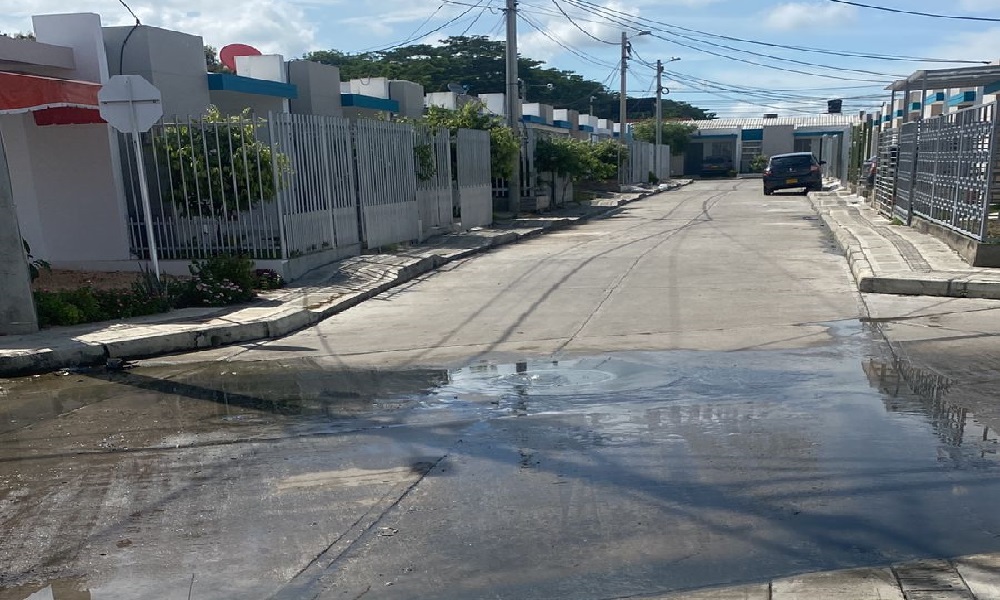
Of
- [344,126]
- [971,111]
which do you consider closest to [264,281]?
[344,126]

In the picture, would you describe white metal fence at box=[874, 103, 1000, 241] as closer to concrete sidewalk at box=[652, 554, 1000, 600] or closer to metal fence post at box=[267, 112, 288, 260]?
concrete sidewalk at box=[652, 554, 1000, 600]

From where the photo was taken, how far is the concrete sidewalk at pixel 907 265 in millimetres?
10234

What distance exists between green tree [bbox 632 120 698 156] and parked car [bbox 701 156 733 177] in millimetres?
2668

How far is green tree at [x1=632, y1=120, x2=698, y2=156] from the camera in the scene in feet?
221

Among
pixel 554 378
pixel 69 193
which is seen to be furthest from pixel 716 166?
pixel 554 378

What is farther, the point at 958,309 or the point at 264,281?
the point at 264,281

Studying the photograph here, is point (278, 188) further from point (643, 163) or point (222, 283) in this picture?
point (643, 163)

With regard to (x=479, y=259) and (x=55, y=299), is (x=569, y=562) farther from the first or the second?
(x=479, y=259)

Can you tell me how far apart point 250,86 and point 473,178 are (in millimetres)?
6199

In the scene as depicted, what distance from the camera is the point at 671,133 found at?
6912 centimetres

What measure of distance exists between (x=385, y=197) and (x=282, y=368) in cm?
887

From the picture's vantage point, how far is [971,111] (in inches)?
510

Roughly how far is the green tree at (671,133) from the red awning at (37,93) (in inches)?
2326

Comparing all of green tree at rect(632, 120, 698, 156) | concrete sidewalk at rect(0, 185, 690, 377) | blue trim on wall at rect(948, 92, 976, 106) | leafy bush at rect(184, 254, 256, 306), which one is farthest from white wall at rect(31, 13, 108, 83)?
green tree at rect(632, 120, 698, 156)
